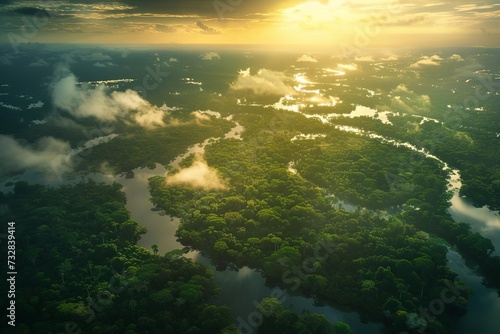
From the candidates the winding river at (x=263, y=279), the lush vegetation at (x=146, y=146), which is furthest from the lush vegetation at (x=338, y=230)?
the lush vegetation at (x=146, y=146)

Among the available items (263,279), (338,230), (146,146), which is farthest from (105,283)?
(146,146)

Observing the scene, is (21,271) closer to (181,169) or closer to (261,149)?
(181,169)

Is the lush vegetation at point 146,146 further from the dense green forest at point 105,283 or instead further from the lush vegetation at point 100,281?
the dense green forest at point 105,283

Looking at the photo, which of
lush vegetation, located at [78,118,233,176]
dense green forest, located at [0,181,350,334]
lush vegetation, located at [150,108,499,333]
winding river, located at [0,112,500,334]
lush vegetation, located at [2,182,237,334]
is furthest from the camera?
lush vegetation, located at [78,118,233,176]

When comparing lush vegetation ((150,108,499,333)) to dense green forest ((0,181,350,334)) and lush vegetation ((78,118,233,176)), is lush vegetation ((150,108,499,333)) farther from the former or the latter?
lush vegetation ((78,118,233,176))

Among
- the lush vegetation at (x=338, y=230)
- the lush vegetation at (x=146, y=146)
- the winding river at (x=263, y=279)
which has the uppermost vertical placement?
the lush vegetation at (x=338, y=230)

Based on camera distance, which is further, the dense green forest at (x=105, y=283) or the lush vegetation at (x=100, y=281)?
the lush vegetation at (x=100, y=281)

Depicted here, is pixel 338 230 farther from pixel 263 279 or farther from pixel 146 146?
pixel 146 146

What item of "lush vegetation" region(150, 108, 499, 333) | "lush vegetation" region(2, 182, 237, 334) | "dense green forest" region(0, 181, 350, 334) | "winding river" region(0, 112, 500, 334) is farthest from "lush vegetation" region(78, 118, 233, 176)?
"dense green forest" region(0, 181, 350, 334)

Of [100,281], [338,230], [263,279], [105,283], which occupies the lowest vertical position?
[263,279]

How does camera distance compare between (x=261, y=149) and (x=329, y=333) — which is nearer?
(x=329, y=333)


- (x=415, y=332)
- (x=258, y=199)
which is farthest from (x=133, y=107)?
(x=415, y=332)
